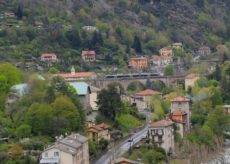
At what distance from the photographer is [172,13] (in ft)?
412

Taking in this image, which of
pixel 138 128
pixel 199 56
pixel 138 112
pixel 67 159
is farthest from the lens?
pixel 199 56

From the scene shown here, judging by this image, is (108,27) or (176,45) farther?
(176,45)

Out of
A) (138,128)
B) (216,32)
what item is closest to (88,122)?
(138,128)

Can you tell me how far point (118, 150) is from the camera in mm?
47344

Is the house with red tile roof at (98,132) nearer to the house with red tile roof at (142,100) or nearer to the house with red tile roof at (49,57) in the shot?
the house with red tile roof at (142,100)

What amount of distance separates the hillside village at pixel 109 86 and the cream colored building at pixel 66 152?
0.19 ft

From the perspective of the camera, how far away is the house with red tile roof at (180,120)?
54000 mm

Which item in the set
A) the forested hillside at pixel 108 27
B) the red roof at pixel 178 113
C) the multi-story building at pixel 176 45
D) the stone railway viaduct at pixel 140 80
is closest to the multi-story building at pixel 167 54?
the forested hillside at pixel 108 27

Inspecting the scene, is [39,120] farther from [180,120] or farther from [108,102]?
[180,120]

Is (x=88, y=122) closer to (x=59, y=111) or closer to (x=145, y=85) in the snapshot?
(x=59, y=111)

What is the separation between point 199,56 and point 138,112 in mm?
44194

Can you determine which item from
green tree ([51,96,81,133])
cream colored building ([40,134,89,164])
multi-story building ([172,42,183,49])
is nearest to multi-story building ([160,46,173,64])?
multi-story building ([172,42,183,49])

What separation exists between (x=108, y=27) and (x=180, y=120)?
52.0 metres

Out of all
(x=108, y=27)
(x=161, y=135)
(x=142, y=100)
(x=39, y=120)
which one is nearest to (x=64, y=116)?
(x=39, y=120)
